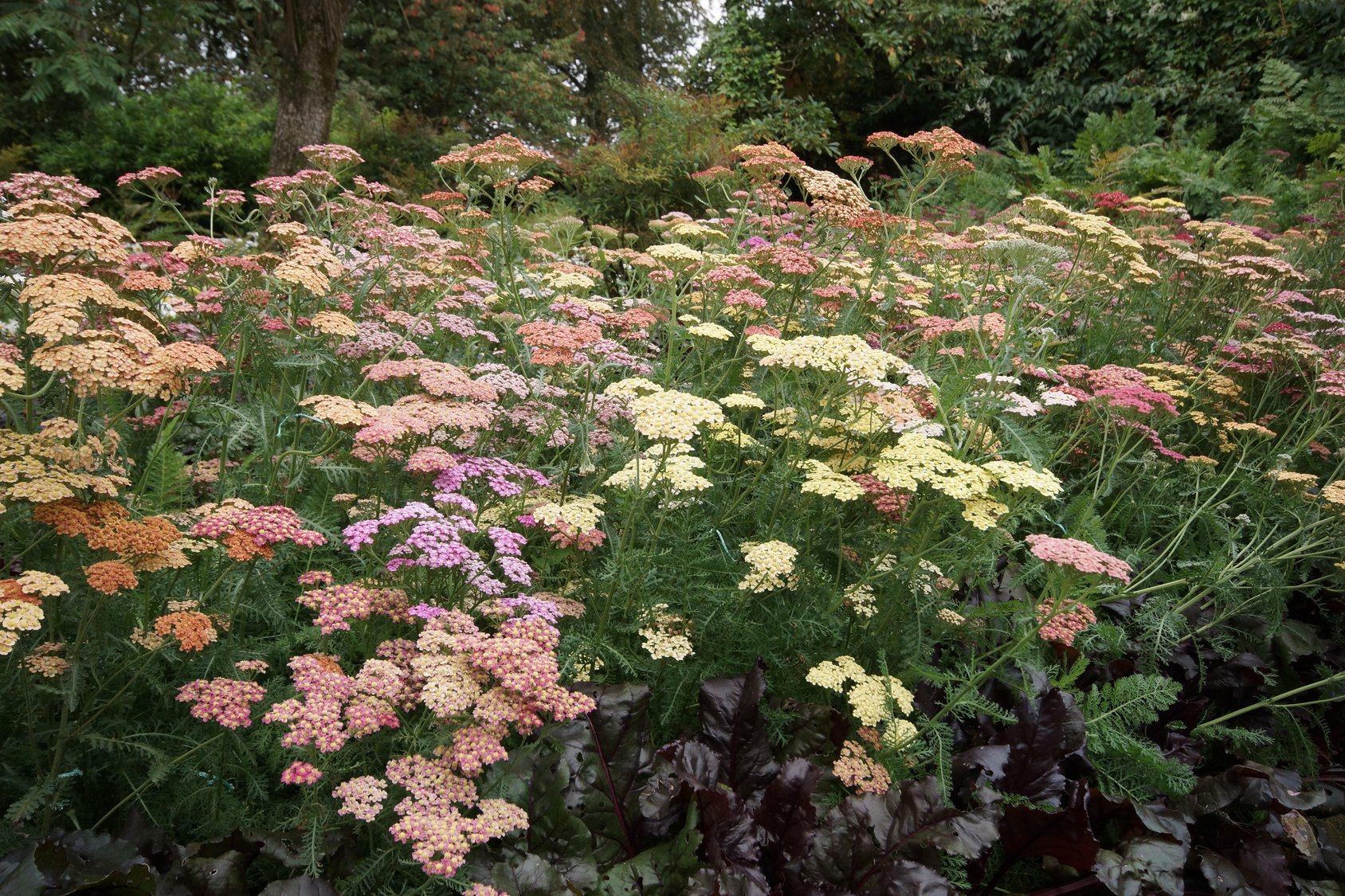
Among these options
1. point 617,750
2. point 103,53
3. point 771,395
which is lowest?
point 617,750

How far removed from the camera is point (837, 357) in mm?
2186

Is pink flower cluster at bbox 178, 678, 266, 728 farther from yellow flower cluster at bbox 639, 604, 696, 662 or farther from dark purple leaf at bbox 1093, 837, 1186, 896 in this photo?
dark purple leaf at bbox 1093, 837, 1186, 896

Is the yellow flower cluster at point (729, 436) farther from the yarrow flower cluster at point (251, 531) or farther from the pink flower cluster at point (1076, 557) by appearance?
the yarrow flower cluster at point (251, 531)

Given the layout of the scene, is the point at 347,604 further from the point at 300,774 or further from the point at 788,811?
→ the point at 788,811

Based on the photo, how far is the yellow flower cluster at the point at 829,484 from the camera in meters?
2.05

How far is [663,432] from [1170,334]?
12.0 feet

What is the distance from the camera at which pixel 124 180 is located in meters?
2.75

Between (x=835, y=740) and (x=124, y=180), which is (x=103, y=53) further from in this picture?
(x=835, y=740)

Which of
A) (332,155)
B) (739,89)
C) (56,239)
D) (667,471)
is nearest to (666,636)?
(667,471)

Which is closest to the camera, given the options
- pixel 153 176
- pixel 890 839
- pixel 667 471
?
pixel 890 839

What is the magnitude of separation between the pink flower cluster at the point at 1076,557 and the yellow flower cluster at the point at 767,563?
0.61 meters

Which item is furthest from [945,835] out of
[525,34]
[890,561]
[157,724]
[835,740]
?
[525,34]

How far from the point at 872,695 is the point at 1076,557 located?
24.1 inches

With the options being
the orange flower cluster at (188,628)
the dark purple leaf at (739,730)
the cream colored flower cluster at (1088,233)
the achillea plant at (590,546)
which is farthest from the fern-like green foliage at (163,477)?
the cream colored flower cluster at (1088,233)
